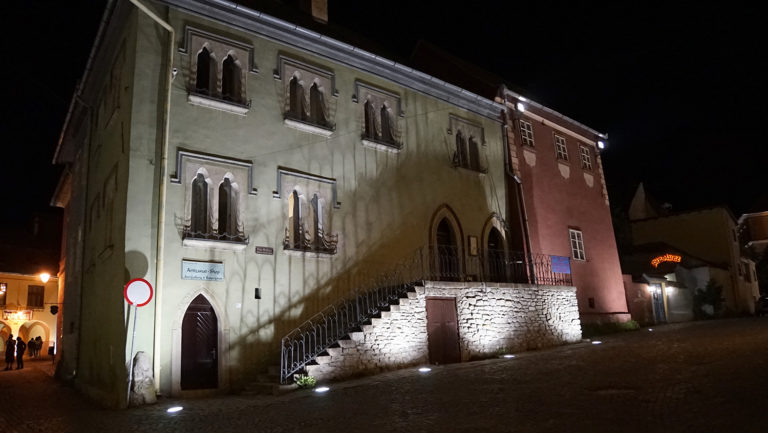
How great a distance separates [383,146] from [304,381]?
8109 millimetres

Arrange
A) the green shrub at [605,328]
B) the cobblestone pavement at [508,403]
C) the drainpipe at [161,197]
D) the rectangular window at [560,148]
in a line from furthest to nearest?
the rectangular window at [560,148] < the green shrub at [605,328] < the drainpipe at [161,197] < the cobblestone pavement at [508,403]

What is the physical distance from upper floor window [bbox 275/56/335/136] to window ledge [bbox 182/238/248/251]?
3.75 m

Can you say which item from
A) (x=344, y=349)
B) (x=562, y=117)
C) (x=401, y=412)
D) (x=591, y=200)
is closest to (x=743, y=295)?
(x=591, y=200)

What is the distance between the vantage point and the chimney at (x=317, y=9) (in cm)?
2003

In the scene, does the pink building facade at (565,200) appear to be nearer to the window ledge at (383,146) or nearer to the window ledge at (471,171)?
the window ledge at (471,171)

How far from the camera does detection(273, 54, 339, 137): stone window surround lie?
15067 millimetres

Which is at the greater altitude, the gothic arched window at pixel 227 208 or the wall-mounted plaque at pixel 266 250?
the gothic arched window at pixel 227 208

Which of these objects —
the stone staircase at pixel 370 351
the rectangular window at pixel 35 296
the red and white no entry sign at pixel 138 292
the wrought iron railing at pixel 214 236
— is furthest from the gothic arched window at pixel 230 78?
the rectangular window at pixel 35 296

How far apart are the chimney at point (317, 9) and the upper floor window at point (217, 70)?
6.21 metres

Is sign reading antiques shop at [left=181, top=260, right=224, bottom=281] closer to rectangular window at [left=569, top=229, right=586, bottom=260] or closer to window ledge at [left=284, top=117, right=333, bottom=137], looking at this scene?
window ledge at [left=284, top=117, right=333, bottom=137]

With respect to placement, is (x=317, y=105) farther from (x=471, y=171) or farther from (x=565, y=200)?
(x=565, y=200)

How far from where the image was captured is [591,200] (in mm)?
24688

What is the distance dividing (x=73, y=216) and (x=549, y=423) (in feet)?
61.8

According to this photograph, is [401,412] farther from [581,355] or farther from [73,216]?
[73,216]
